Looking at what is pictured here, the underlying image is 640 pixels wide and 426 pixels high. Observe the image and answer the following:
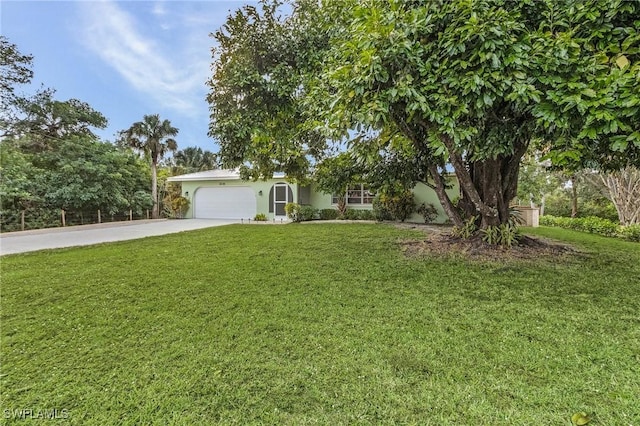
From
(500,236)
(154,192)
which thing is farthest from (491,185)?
(154,192)

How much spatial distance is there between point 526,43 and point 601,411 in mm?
4425

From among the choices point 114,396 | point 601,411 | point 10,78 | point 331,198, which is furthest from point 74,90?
point 601,411

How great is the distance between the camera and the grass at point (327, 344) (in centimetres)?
240

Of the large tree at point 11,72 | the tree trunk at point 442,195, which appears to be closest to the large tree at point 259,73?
the tree trunk at point 442,195

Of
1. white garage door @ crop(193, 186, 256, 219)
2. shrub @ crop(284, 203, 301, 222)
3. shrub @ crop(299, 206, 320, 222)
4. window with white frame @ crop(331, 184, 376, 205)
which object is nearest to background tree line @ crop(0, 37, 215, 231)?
white garage door @ crop(193, 186, 256, 219)

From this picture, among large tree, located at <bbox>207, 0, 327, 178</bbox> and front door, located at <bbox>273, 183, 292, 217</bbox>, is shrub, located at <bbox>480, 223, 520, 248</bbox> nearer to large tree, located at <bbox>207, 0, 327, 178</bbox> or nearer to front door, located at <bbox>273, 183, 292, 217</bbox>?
large tree, located at <bbox>207, 0, 327, 178</bbox>

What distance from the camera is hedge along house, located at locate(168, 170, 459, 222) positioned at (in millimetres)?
18047

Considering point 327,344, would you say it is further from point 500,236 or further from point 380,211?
point 380,211

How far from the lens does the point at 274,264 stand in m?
6.83

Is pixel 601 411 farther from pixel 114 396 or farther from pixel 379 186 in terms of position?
pixel 379 186

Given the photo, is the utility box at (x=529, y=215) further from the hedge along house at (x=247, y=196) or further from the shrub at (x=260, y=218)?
the shrub at (x=260, y=218)

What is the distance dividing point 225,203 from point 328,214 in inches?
281

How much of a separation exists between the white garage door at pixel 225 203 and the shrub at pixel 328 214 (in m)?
4.64

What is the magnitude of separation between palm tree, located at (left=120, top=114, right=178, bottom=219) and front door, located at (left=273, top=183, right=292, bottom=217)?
841 cm
